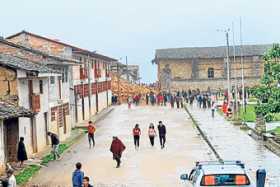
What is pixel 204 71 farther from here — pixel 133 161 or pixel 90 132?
pixel 133 161

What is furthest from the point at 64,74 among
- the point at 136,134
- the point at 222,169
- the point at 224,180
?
the point at 224,180

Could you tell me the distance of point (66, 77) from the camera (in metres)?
43.4

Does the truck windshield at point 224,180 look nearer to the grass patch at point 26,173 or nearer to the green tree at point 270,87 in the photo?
the grass patch at point 26,173

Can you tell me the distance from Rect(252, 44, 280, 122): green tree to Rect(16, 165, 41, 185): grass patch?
9.25 metres

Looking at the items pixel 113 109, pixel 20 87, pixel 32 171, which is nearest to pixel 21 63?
pixel 20 87

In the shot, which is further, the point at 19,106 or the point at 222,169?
the point at 19,106

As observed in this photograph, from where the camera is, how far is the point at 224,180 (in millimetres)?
16562

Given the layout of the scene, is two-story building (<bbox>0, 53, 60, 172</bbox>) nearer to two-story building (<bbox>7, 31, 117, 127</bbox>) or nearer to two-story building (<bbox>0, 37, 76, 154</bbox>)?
two-story building (<bbox>0, 37, 76, 154</bbox>)

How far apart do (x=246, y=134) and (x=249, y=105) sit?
26358mm

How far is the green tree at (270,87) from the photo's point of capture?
2814 cm

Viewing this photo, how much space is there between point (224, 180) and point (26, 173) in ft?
36.9

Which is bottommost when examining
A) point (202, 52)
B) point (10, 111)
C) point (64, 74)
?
point (10, 111)

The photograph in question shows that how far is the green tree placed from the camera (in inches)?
1108

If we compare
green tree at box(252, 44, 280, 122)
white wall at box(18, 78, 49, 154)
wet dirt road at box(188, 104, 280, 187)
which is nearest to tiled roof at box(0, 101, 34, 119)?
white wall at box(18, 78, 49, 154)
